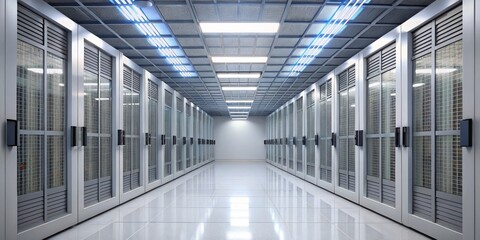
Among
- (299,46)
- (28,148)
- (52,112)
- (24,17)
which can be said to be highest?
(299,46)

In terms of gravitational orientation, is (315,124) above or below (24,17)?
below

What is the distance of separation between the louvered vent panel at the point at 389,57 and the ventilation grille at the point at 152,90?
793cm

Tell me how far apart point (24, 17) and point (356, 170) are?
27.1ft

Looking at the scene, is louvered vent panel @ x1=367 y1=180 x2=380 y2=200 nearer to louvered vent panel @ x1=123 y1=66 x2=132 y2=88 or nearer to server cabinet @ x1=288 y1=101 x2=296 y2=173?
louvered vent panel @ x1=123 y1=66 x2=132 y2=88

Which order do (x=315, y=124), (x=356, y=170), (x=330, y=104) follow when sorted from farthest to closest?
(x=315, y=124), (x=330, y=104), (x=356, y=170)

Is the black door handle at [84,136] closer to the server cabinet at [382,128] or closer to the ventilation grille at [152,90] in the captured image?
the server cabinet at [382,128]

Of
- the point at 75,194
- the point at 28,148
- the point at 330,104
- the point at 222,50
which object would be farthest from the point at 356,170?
the point at 28,148

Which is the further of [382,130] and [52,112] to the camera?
[382,130]

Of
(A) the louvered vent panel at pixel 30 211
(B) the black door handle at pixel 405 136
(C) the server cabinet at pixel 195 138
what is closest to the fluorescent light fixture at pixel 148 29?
(A) the louvered vent panel at pixel 30 211

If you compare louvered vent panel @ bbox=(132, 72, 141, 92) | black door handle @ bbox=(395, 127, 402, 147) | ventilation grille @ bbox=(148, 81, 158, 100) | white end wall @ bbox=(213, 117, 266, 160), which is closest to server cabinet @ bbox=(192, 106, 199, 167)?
ventilation grille @ bbox=(148, 81, 158, 100)

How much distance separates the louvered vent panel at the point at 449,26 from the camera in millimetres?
6044

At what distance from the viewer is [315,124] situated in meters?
15.8

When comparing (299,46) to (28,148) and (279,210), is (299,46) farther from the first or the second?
(28,148)

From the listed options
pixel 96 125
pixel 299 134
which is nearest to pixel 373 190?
pixel 96 125
